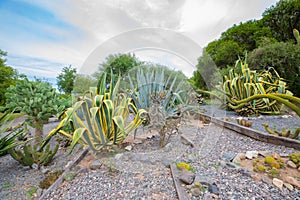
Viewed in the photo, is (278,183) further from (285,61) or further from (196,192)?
(285,61)

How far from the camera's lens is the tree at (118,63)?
103 inches

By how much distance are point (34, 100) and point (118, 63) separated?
1.79 m

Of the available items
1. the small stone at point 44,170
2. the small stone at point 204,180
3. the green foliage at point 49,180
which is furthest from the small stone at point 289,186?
the small stone at point 44,170

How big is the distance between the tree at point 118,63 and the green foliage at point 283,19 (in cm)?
1359

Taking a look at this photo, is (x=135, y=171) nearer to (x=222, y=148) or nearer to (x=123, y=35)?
(x=222, y=148)

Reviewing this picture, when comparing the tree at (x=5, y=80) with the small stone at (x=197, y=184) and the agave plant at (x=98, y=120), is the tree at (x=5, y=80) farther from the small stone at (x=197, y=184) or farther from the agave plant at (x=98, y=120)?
the small stone at (x=197, y=184)

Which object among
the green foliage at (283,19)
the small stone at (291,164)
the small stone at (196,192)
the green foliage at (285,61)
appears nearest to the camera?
the small stone at (196,192)

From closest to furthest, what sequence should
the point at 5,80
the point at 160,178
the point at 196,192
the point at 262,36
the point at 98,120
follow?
the point at 196,192, the point at 160,178, the point at 98,120, the point at 5,80, the point at 262,36

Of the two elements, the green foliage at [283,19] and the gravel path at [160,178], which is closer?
the gravel path at [160,178]

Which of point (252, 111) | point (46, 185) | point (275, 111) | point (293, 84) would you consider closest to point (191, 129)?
point (252, 111)

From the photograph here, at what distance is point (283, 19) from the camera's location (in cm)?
1188

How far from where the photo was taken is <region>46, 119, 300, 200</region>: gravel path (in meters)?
1.09

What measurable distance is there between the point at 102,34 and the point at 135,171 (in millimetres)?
2271

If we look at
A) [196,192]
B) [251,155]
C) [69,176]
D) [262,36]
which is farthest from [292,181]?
[262,36]
